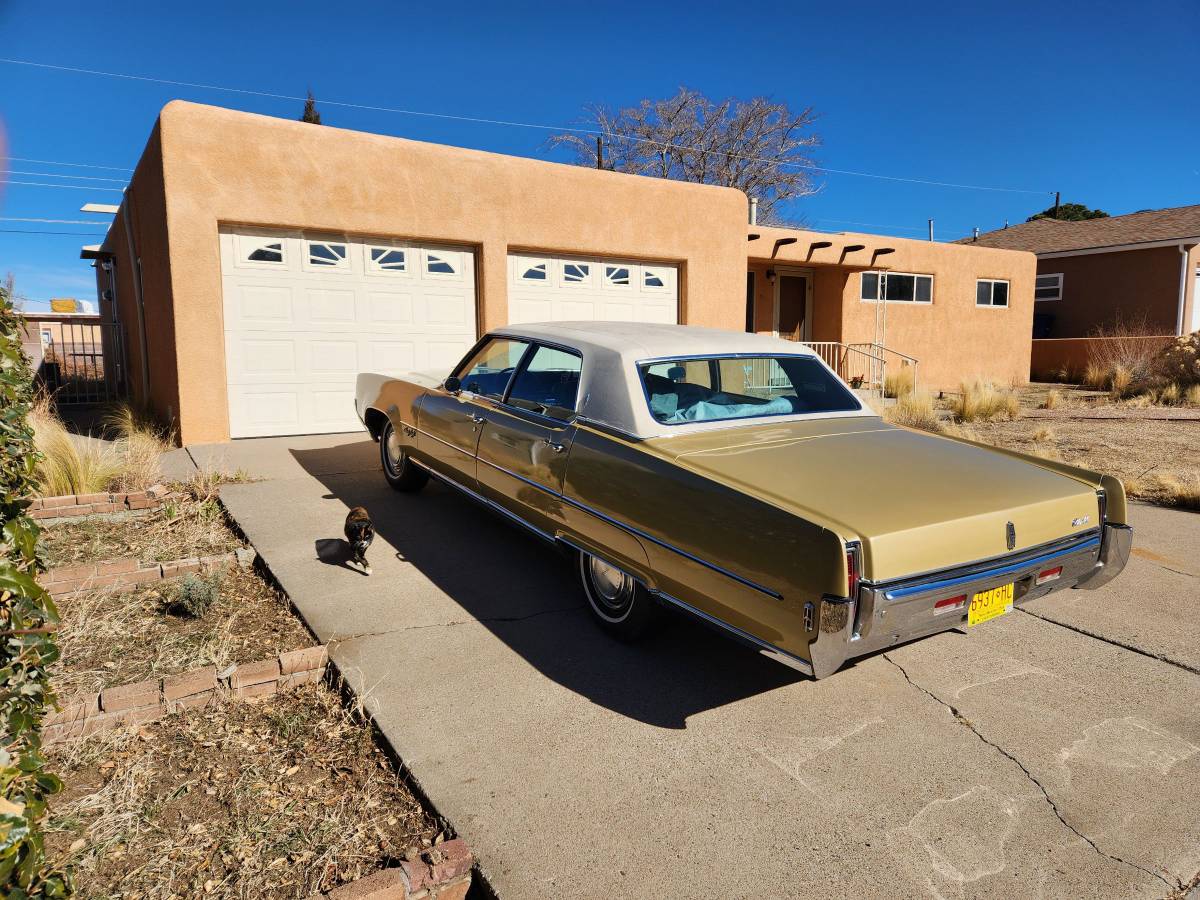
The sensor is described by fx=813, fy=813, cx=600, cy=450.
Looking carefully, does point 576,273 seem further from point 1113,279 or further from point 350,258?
point 1113,279

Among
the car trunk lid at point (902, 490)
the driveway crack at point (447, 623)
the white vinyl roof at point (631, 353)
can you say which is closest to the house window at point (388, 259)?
the white vinyl roof at point (631, 353)

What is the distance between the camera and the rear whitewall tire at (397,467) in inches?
256

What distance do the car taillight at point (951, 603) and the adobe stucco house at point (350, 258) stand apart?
8.20 metres

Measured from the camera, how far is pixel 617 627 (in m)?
3.97

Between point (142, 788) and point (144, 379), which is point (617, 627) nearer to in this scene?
point (142, 788)

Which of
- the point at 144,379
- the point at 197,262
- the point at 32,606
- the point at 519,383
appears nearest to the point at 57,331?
the point at 144,379

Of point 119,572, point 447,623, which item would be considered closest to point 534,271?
point 119,572

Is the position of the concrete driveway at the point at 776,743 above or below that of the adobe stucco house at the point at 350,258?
below

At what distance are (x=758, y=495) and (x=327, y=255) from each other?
795 cm

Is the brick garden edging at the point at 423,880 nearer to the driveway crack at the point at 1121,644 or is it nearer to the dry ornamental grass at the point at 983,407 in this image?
the driveway crack at the point at 1121,644

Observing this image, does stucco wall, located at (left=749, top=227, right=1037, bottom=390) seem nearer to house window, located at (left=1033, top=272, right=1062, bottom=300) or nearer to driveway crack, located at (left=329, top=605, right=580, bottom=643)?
house window, located at (left=1033, top=272, right=1062, bottom=300)

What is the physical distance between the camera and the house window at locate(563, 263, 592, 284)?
11203 millimetres

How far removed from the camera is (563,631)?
4152 millimetres

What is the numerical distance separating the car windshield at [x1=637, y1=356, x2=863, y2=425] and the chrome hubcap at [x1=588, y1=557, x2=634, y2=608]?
2.58ft
